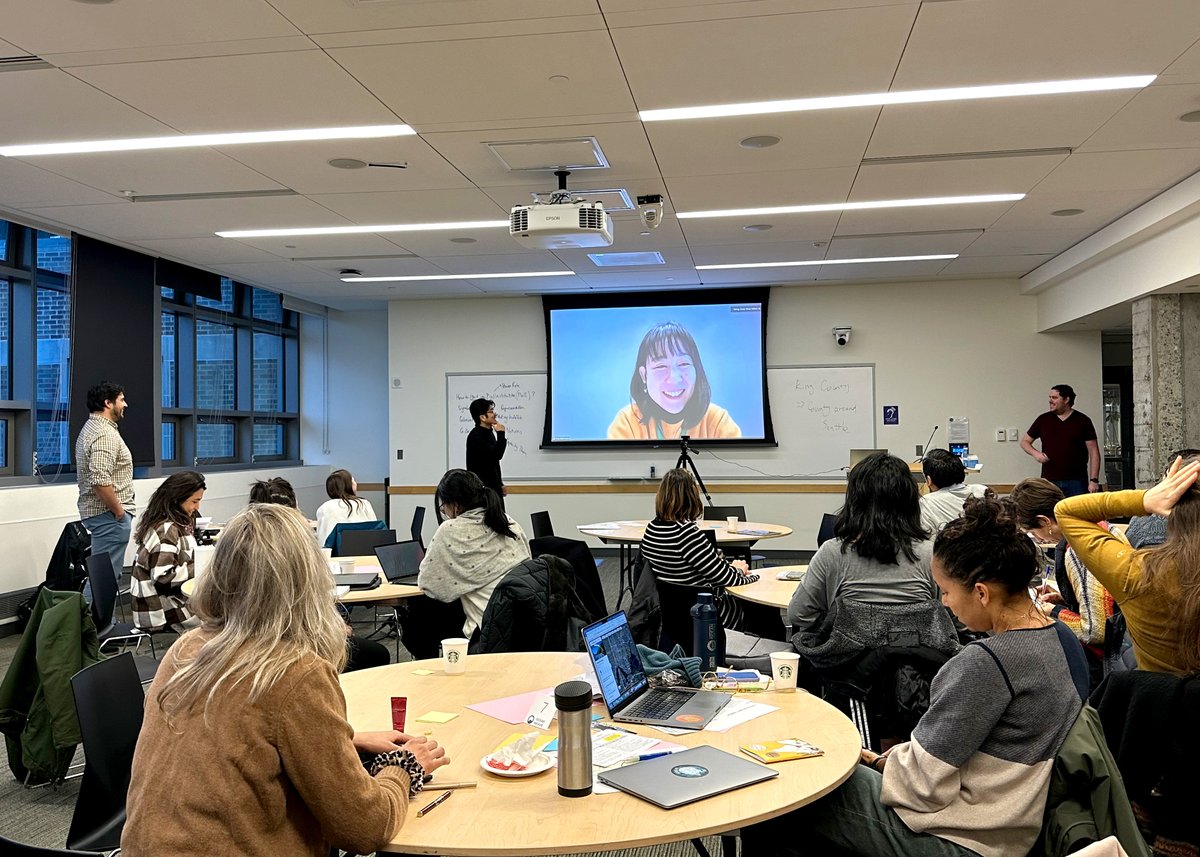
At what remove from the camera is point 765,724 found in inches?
89.5

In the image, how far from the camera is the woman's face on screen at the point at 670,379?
1005 cm

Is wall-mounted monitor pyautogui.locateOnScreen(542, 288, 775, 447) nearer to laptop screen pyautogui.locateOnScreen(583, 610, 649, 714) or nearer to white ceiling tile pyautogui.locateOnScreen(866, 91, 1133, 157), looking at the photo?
white ceiling tile pyautogui.locateOnScreen(866, 91, 1133, 157)

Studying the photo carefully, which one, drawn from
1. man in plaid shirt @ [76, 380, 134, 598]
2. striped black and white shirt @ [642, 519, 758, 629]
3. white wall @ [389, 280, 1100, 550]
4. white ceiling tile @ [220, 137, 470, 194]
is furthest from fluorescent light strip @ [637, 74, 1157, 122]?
white wall @ [389, 280, 1100, 550]

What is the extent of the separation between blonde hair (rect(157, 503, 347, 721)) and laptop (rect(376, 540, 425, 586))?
3047mm

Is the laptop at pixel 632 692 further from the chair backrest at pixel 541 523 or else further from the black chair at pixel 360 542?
the chair backrest at pixel 541 523

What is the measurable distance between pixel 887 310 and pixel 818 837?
8505mm

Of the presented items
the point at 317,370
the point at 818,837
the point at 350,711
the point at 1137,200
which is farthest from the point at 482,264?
the point at 818,837

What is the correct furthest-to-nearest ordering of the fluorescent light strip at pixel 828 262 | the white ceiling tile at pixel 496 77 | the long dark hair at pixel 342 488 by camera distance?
the fluorescent light strip at pixel 828 262
the long dark hair at pixel 342 488
the white ceiling tile at pixel 496 77

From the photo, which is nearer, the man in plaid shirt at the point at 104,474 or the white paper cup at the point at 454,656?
the white paper cup at the point at 454,656

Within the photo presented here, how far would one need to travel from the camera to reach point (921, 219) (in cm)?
686

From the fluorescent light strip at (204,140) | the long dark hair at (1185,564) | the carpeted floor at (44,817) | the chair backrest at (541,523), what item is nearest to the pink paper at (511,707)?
the carpeted floor at (44,817)

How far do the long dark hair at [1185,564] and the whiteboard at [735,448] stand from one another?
289 inches

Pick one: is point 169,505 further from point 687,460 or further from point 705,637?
point 687,460

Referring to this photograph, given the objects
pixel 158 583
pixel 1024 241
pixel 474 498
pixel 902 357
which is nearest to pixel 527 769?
pixel 474 498
